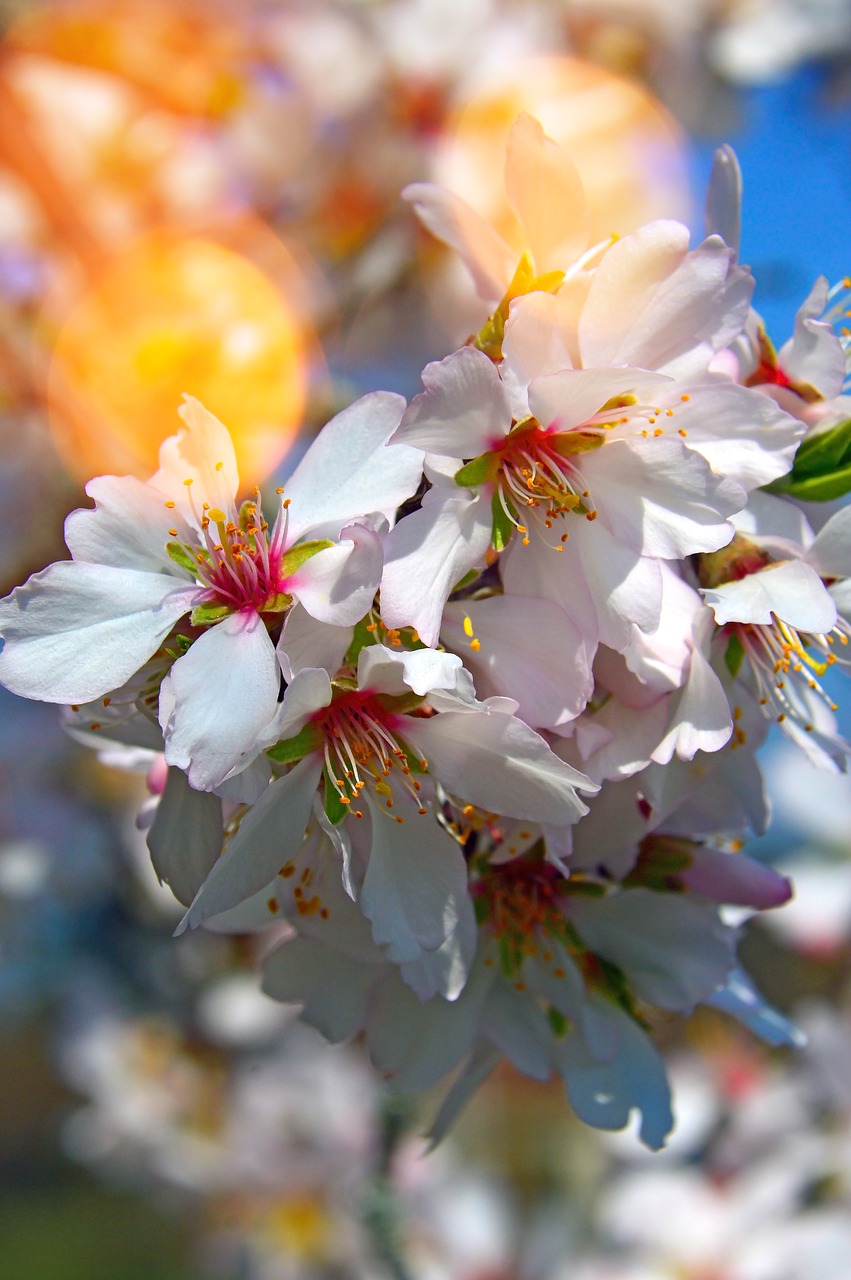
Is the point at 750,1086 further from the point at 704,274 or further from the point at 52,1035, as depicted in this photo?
the point at 704,274

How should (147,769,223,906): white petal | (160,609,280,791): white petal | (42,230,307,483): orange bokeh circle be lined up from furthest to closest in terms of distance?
1. (42,230,307,483): orange bokeh circle
2. (147,769,223,906): white petal
3. (160,609,280,791): white petal

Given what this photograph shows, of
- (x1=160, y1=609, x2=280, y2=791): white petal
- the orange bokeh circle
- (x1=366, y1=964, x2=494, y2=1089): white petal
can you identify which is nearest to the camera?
(x1=160, y1=609, x2=280, y2=791): white petal

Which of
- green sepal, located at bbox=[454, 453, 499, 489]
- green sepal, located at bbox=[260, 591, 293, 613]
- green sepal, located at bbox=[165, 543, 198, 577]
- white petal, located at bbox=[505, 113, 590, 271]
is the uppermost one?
white petal, located at bbox=[505, 113, 590, 271]

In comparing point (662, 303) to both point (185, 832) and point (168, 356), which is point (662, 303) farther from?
point (168, 356)

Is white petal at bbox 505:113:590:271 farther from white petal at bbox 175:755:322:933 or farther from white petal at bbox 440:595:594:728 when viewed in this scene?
white petal at bbox 175:755:322:933

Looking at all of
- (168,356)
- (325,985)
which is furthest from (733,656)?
(168,356)

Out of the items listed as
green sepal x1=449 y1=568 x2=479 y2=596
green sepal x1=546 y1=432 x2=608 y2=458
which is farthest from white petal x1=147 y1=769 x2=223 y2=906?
green sepal x1=546 y1=432 x2=608 y2=458

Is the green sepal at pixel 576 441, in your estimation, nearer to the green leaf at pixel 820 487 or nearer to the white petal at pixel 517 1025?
the green leaf at pixel 820 487
